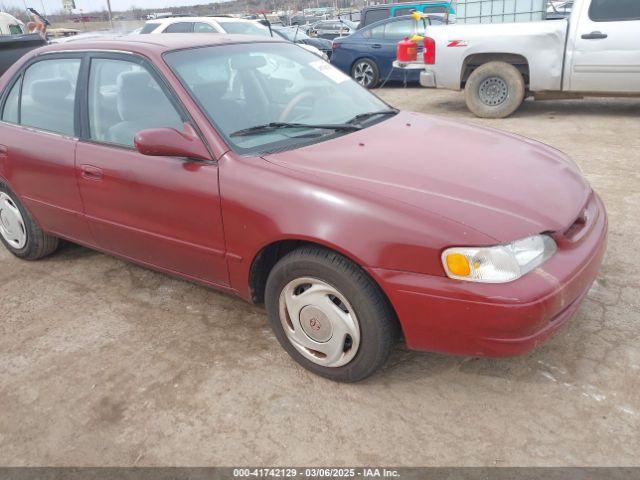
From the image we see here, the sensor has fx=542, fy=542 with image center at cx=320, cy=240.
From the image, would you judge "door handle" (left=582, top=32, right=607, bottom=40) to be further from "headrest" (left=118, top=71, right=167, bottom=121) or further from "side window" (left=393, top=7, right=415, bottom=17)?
"side window" (left=393, top=7, right=415, bottom=17)

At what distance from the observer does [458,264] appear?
2092 mm

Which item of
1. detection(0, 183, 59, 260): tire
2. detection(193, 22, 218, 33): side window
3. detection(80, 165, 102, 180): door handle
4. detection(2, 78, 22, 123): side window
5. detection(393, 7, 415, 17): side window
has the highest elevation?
detection(393, 7, 415, 17): side window

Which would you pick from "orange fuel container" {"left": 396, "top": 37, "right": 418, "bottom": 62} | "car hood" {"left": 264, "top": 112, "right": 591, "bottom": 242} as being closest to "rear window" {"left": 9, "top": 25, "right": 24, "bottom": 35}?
"orange fuel container" {"left": 396, "top": 37, "right": 418, "bottom": 62}

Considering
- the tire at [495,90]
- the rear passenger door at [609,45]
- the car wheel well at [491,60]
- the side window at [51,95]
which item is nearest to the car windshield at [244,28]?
the car wheel well at [491,60]

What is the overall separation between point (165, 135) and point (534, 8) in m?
6.83

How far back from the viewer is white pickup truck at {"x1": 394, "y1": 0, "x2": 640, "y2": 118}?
22.4 ft

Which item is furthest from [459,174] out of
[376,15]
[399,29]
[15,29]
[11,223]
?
[15,29]

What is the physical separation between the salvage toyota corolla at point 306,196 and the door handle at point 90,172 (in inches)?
0.5

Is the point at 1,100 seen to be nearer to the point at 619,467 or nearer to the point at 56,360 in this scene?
the point at 56,360

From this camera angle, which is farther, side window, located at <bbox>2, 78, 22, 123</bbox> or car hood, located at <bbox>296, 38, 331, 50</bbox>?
car hood, located at <bbox>296, 38, 331, 50</bbox>

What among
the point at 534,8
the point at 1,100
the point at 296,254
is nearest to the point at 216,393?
the point at 296,254

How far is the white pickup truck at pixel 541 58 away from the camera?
269 inches

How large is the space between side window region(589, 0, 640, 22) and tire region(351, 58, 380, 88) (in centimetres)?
497

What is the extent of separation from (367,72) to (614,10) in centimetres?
538
